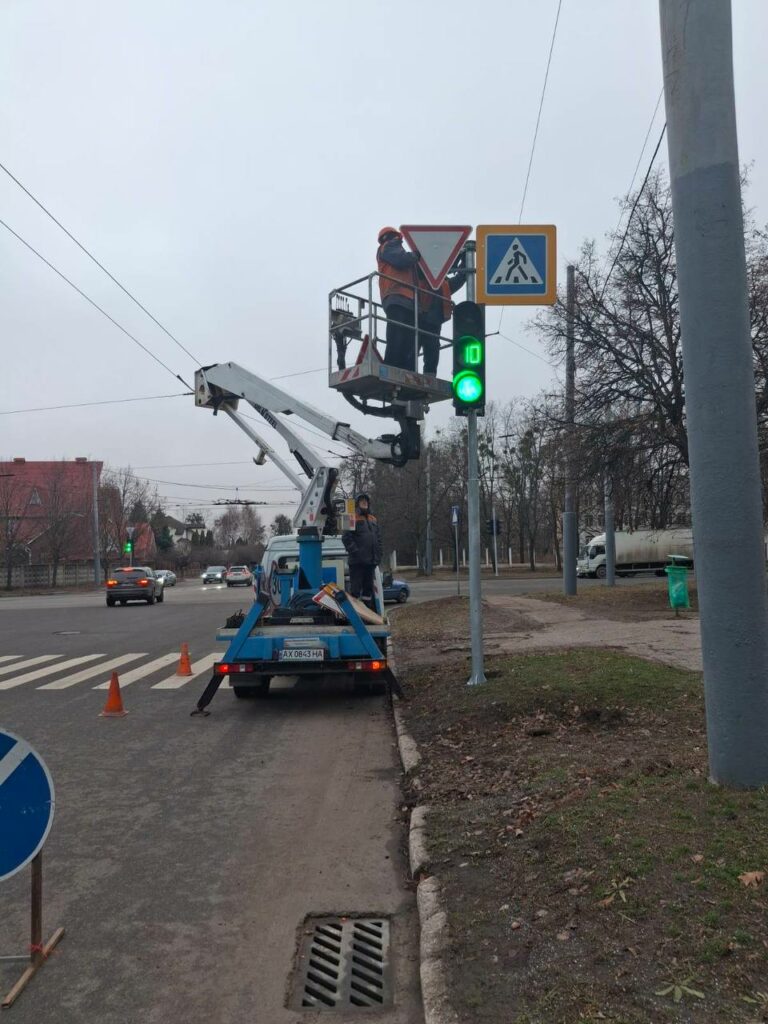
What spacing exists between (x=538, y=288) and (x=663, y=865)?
20.8 ft

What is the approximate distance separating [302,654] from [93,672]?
5.52m

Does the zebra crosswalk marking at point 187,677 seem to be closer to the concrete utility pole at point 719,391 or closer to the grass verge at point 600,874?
the grass verge at point 600,874

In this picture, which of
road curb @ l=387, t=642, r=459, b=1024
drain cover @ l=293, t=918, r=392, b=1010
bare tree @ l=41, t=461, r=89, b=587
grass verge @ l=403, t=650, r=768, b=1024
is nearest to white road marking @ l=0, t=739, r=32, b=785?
drain cover @ l=293, t=918, r=392, b=1010

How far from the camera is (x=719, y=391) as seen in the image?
16.1ft

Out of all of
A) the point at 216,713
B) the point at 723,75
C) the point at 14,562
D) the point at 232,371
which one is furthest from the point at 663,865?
the point at 14,562

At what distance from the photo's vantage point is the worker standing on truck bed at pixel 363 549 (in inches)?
453

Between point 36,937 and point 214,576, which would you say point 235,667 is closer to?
point 36,937

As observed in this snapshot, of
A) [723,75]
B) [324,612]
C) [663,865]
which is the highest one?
[723,75]

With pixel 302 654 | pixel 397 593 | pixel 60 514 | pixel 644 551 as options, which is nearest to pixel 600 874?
pixel 302 654

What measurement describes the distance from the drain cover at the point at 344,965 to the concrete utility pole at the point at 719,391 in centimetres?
218

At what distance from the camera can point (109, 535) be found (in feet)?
225

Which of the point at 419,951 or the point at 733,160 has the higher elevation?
the point at 733,160

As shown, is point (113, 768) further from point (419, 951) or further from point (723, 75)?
point (723, 75)

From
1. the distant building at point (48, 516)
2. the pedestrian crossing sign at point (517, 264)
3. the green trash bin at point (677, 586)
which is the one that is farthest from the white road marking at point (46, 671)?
the distant building at point (48, 516)
